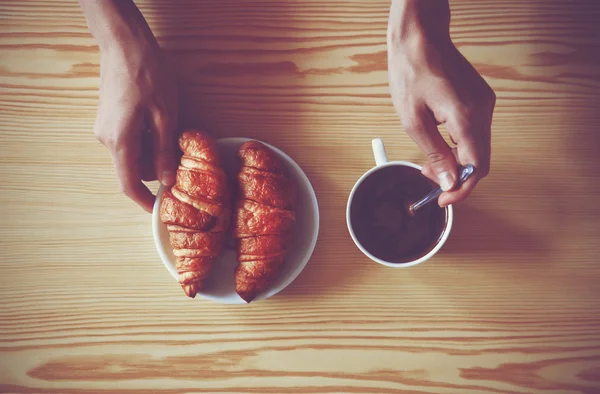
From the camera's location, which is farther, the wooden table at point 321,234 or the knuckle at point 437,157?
the wooden table at point 321,234

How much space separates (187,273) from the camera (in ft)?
2.72

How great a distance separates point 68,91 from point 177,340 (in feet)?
1.92

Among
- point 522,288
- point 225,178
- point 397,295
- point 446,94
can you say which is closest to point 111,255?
point 225,178

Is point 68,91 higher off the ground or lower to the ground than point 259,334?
higher

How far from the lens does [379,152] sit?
89 cm

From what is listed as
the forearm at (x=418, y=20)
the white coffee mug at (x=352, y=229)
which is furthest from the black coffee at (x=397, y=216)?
the forearm at (x=418, y=20)

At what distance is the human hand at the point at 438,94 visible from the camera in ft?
2.68

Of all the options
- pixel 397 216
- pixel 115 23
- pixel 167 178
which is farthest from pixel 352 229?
pixel 115 23

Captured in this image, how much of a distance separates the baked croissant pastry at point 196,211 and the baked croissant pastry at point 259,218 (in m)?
0.04

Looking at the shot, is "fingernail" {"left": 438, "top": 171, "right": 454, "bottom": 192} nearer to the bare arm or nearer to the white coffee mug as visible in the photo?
the white coffee mug

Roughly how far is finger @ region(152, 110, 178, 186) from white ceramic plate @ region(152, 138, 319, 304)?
3cm

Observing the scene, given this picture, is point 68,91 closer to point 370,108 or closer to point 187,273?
point 187,273

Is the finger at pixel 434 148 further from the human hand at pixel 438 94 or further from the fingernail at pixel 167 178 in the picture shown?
the fingernail at pixel 167 178

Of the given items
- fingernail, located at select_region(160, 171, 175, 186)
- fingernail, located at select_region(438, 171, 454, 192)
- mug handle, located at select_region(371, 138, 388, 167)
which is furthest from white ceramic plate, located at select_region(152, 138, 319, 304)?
fingernail, located at select_region(438, 171, 454, 192)
